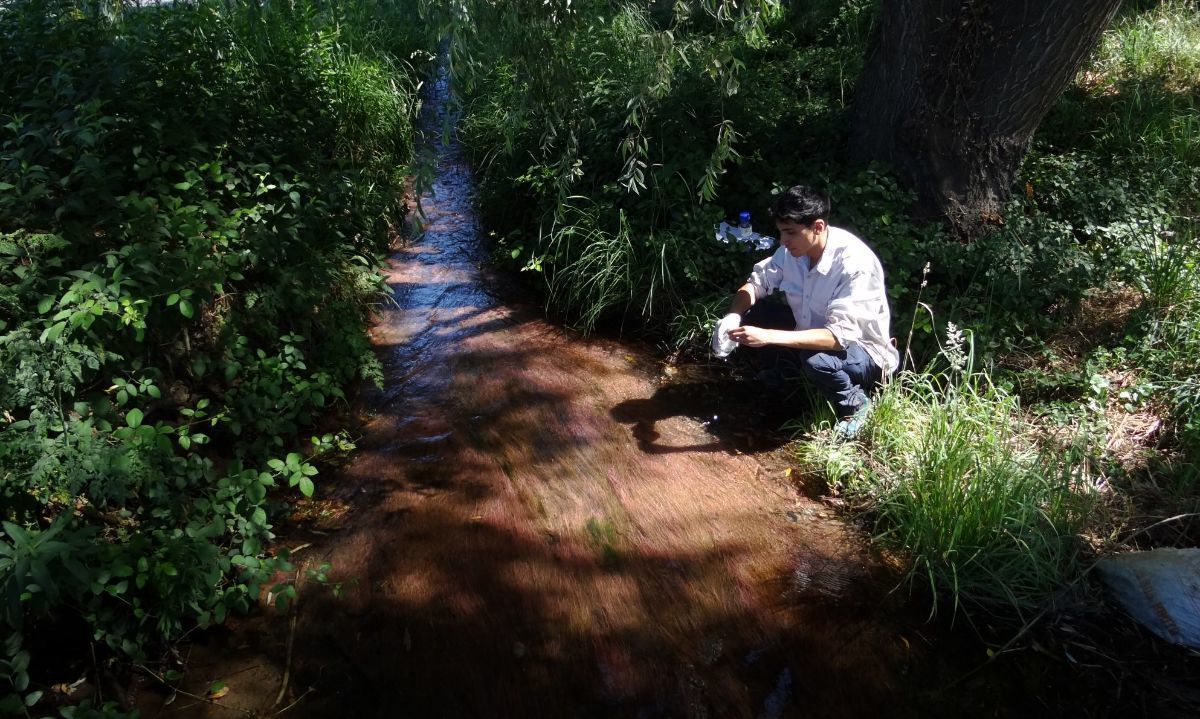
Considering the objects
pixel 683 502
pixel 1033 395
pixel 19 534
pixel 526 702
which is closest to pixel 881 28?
pixel 1033 395

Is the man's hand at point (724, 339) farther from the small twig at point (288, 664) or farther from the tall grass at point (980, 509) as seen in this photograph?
the small twig at point (288, 664)

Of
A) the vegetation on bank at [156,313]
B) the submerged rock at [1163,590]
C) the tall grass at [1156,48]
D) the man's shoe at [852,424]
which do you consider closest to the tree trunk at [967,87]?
the man's shoe at [852,424]

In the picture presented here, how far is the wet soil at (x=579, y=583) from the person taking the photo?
98.3 inches

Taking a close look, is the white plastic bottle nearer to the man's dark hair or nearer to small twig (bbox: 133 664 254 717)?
the man's dark hair

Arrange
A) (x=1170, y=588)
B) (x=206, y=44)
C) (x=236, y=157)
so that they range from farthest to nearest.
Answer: (x=206, y=44) < (x=236, y=157) < (x=1170, y=588)

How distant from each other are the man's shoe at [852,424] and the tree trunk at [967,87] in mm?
1675

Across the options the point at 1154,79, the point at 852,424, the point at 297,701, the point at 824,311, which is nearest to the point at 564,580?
the point at 297,701

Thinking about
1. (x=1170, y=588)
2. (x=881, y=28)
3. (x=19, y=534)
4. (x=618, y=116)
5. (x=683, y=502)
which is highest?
(x=881, y=28)

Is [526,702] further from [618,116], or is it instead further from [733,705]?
[618,116]

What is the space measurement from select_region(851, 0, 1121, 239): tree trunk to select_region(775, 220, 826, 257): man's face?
5.13ft

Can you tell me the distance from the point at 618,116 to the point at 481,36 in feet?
6.55

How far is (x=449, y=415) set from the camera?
154 inches

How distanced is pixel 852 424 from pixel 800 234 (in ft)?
3.20

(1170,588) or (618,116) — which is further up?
(618,116)
